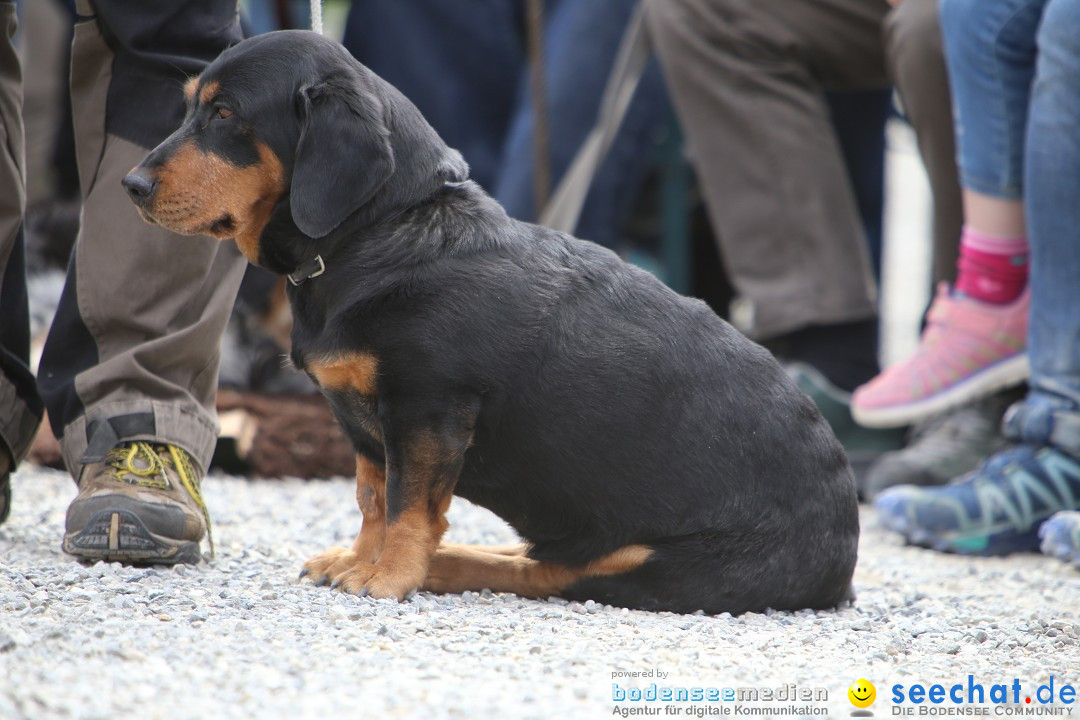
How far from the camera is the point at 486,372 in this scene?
243 centimetres

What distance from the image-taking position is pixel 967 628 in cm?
260

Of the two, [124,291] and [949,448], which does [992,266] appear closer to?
[949,448]

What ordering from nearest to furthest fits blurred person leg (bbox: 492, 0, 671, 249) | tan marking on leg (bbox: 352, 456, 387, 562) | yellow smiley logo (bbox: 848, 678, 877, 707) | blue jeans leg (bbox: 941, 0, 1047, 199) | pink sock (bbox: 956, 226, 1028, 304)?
1. yellow smiley logo (bbox: 848, 678, 877, 707)
2. tan marking on leg (bbox: 352, 456, 387, 562)
3. blue jeans leg (bbox: 941, 0, 1047, 199)
4. pink sock (bbox: 956, 226, 1028, 304)
5. blurred person leg (bbox: 492, 0, 671, 249)

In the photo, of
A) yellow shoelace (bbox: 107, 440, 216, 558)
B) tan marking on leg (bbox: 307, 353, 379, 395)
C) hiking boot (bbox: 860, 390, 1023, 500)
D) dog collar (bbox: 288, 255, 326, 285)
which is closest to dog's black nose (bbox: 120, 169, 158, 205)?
dog collar (bbox: 288, 255, 326, 285)

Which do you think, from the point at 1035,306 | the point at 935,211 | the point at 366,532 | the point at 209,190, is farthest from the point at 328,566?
the point at 935,211

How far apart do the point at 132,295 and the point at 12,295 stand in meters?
0.38

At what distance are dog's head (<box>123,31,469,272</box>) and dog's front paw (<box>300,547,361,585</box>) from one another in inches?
27.6

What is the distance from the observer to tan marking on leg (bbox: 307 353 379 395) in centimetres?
240

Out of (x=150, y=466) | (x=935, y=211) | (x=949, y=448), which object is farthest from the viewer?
(x=935, y=211)

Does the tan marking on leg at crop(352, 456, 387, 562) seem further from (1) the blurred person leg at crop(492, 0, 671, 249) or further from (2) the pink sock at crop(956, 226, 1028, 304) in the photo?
(1) the blurred person leg at crop(492, 0, 671, 249)

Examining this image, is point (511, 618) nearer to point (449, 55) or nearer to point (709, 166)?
point (709, 166)

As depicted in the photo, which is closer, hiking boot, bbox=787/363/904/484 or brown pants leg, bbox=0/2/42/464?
brown pants leg, bbox=0/2/42/464

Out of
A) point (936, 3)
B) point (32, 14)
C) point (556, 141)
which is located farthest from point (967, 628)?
point (32, 14)

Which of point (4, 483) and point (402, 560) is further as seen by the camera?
point (4, 483)
